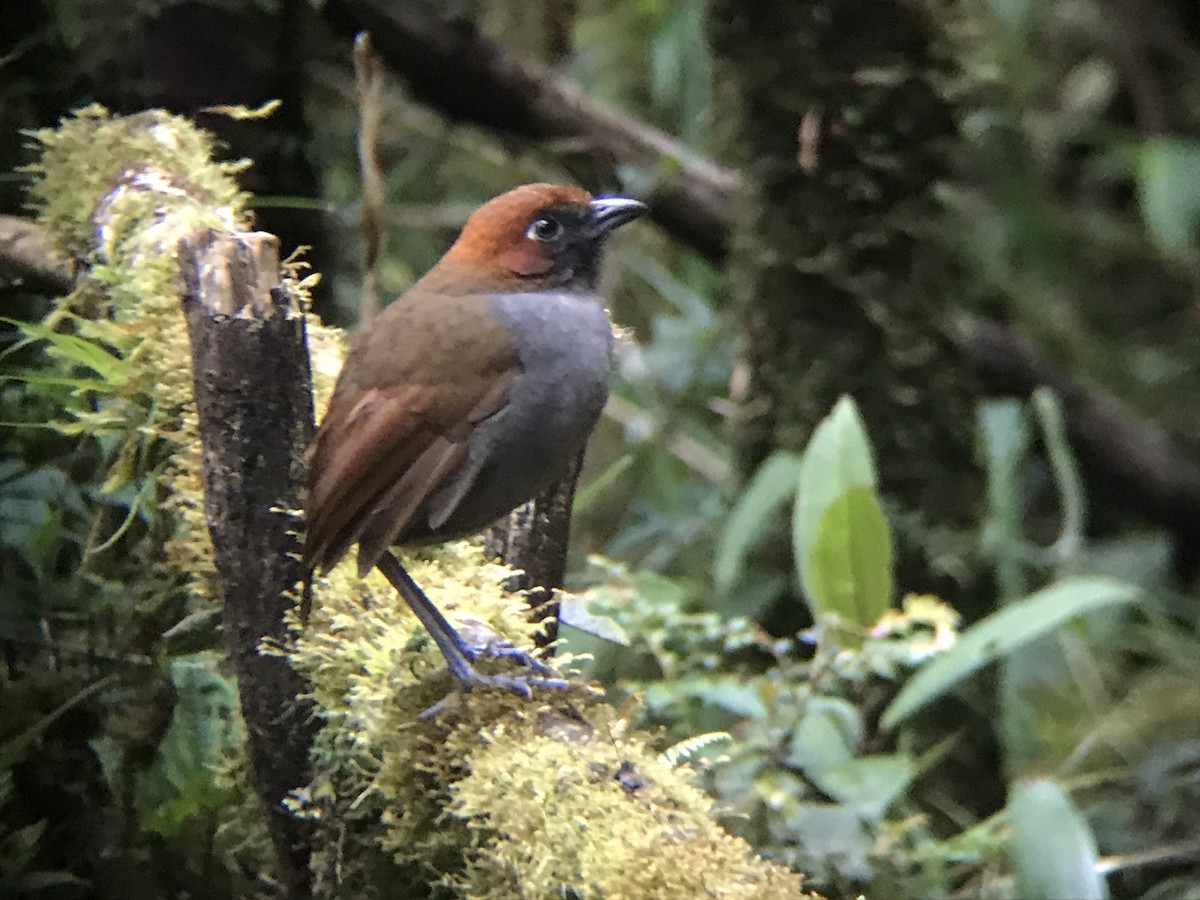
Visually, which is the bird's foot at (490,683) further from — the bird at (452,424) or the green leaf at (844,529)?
the green leaf at (844,529)

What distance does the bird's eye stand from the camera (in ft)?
7.28

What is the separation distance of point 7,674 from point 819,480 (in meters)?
1.62

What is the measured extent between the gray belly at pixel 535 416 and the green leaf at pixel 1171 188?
3246mm

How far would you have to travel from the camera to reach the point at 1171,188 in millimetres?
4648

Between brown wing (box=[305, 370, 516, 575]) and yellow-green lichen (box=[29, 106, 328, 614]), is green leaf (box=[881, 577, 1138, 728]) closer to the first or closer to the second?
brown wing (box=[305, 370, 516, 575])

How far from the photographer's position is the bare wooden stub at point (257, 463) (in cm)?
169

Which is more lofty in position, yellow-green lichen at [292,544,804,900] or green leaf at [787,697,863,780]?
yellow-green lichen at [292,544,804,900]

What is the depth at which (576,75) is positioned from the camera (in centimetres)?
550

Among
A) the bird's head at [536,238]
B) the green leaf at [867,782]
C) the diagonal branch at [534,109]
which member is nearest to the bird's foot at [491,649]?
the bird's head at [536,238]

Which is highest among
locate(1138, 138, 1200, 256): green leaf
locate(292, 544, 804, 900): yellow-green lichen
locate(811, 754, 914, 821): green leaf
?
locate(1138, 138, 1200, 256): green leaf

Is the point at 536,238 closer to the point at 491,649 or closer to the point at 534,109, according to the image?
the point at 491,649

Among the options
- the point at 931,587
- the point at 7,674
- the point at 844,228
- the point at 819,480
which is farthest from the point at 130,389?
the point at 931,587

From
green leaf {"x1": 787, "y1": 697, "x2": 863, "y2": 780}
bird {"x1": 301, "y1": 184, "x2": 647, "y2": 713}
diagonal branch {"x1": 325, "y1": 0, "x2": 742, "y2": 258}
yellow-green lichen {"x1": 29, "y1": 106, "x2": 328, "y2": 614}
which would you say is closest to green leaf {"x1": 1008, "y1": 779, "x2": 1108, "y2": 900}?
green leaf {"x1": 787, "y1": 697, "x2": 863, "y2": 780}

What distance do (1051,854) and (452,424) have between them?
128 centimetres
